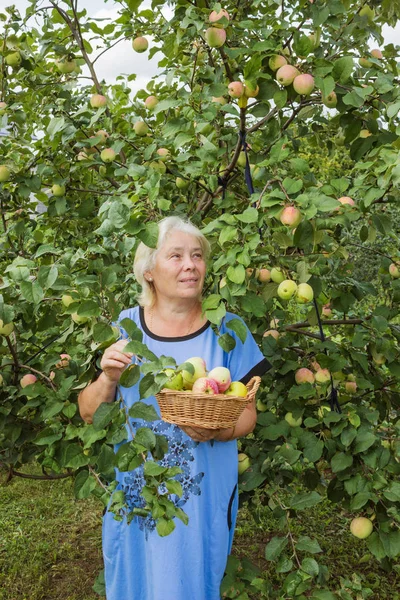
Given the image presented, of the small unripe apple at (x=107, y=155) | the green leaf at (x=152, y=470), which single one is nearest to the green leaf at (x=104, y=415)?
the green leaf at (x=152, y=470)

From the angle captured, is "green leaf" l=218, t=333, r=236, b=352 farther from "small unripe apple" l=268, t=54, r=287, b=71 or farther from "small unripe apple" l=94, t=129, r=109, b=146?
"small unripe apple" l=94, t=129, r=109, b=146

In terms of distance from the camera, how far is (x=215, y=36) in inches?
68.5

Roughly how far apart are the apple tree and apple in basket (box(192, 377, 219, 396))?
13cm

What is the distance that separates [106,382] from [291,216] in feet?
2.04


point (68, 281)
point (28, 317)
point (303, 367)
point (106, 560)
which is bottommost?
point (106, 560)

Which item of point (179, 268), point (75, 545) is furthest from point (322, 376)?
point (75, 545)

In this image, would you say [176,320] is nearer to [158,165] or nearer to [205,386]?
[205,386]

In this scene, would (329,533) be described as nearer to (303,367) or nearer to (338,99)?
(303,367)

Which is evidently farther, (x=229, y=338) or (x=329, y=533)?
(x=329, y=533)

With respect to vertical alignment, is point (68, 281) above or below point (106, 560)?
above

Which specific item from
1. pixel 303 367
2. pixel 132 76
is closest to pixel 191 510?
pixel 303 367

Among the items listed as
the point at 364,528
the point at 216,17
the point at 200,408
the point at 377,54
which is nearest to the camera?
the point at 200,408

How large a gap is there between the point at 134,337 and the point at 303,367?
3.55 feet

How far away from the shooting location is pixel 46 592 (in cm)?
292
